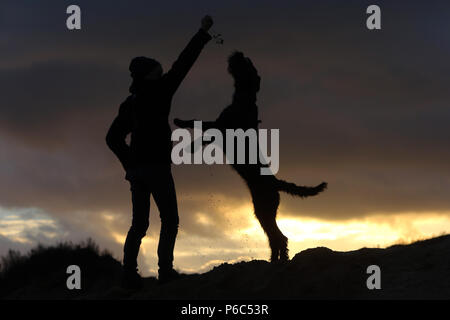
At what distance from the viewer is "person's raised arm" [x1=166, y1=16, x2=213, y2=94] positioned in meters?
7.07

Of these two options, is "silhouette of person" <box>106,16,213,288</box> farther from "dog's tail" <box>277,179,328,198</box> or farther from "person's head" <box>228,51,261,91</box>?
"dog's tail" <box>277,179,328,198</box>

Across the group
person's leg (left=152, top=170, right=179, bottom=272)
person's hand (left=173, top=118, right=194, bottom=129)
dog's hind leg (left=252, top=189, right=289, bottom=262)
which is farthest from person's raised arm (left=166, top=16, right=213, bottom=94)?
dog's hind leg (left=252, top=189, right=289, bottom=262)

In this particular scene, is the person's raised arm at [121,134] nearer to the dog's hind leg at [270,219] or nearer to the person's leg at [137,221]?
the person's leg at [137,221]

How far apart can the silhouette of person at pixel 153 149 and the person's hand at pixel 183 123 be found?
824 millimetres

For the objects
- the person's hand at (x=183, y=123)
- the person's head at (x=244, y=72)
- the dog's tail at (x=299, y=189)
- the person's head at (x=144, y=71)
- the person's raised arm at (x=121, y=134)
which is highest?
the person's head at (x=244, y=72)

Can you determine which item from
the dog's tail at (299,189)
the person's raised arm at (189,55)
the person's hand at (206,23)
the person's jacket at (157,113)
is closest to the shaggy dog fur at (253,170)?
the dog's tail at (299,189)

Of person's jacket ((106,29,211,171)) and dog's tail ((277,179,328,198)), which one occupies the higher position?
person's jacket ((106,29,211,171))

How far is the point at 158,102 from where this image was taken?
728 centimetres

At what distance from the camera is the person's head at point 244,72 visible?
8508 millimetres

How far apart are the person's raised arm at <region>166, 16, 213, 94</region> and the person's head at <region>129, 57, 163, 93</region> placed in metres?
0.24

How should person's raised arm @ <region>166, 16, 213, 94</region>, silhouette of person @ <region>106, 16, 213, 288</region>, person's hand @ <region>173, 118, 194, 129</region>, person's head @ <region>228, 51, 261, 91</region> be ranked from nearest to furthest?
person's raised arm @ <region>166, 16, 213, 94</region>
silhouette of person @ <region>106, 16, 213, 288</region>
person's hand @ <region>173, 118, 194, 129</region>
person's head @ <region>228, 51, 261, 91</region>

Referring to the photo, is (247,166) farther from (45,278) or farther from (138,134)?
(45,278)

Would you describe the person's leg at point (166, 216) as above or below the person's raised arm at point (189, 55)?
below
